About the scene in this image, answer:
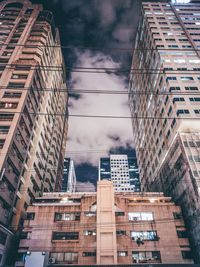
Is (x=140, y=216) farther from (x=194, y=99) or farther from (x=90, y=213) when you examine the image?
(x=194, y=99)

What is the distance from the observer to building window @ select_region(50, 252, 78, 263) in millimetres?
36956

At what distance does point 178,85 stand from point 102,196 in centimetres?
3228

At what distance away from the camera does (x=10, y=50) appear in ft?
188

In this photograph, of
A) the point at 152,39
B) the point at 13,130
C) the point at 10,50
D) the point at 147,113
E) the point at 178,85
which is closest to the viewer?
the point at 13,130

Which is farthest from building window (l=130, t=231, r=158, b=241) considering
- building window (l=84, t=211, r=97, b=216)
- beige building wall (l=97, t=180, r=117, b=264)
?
building window (l=84, t=211, r=97, b=216)

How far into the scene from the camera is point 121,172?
7293 inches

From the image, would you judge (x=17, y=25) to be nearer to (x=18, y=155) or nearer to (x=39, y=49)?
(x=39, y=49)

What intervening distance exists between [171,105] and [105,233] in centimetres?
3174

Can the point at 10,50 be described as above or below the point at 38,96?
above

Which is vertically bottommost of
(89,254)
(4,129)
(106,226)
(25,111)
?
(89,254)

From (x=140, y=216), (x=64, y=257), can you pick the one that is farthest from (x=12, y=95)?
(x=140, y=216)

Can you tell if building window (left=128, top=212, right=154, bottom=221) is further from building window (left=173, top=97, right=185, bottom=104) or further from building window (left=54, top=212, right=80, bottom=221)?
building window (left=173, top=97, right=185, bottom=104)

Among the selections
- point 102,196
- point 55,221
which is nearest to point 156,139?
point 102,196

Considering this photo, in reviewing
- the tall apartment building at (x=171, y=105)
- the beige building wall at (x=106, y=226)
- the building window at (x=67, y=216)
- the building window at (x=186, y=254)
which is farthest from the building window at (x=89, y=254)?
the tall apartment building at (x=171, y=105)
